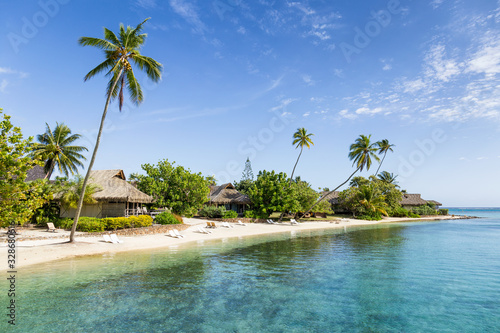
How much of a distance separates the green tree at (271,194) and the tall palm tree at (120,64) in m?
21.8

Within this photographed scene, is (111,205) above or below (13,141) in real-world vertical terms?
below

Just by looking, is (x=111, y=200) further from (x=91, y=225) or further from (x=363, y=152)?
(x=363, y=152)

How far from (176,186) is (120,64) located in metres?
14.3

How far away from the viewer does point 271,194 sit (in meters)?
36.3

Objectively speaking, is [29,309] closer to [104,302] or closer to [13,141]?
[104,302]

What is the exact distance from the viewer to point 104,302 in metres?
7.97

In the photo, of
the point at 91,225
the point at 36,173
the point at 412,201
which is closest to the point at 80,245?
the point at 91,225

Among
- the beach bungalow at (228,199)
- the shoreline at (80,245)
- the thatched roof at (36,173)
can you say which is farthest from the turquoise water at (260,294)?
the beach bungalow at (228,199)

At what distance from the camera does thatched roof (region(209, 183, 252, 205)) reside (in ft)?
132

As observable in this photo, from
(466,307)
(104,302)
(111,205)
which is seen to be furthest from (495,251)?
(111,205)

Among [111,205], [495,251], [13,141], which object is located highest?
[13,141]

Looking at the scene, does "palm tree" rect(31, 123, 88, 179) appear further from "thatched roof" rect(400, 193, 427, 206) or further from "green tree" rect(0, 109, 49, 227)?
"thatched roof" rect(400, 193, 427, 206)

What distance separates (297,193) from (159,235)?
68.7ft

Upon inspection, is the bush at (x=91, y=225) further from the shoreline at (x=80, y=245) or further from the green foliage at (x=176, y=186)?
the green foliage at (x=176, y=186)
